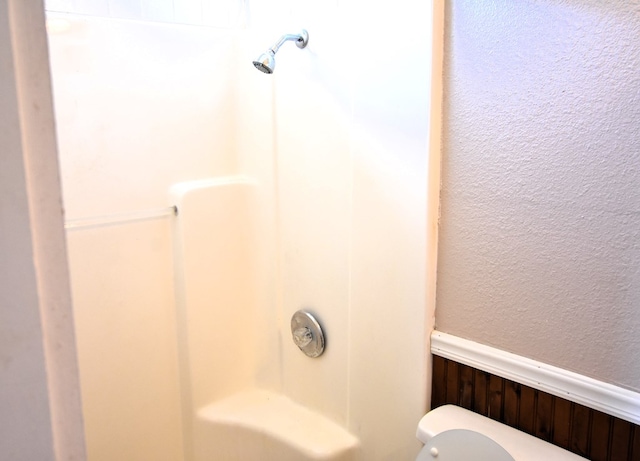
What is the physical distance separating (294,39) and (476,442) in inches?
43.0

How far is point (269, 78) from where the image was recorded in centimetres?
165

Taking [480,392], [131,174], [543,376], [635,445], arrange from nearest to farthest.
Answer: [635,445] → [543,376] → [480,392] → [131,174]

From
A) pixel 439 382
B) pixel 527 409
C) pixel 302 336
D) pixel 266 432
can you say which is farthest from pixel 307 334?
pixel 527 409

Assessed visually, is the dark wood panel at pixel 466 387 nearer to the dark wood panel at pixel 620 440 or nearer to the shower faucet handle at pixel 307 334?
the dark wood panel at pixel 620 440

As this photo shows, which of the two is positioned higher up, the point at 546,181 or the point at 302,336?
the point at 546,181

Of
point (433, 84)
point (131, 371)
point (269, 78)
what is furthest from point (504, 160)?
point (131, 371)

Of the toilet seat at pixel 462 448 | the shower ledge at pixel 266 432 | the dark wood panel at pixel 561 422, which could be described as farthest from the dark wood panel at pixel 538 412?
the shower ledge at pixel 266 432

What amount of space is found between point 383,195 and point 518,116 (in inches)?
14.8

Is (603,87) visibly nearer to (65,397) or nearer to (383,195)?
(383,195)

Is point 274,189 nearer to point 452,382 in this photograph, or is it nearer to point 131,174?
point 131,174

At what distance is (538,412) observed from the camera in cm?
120

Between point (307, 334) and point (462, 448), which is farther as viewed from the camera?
point (307, 334)

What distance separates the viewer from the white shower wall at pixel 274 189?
1.36 meters

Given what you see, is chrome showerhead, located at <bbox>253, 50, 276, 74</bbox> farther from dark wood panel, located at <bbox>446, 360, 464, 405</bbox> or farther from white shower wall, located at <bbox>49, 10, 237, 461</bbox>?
dark wood panel, located at <bbox>446, 360, 464, 405</bbox>
